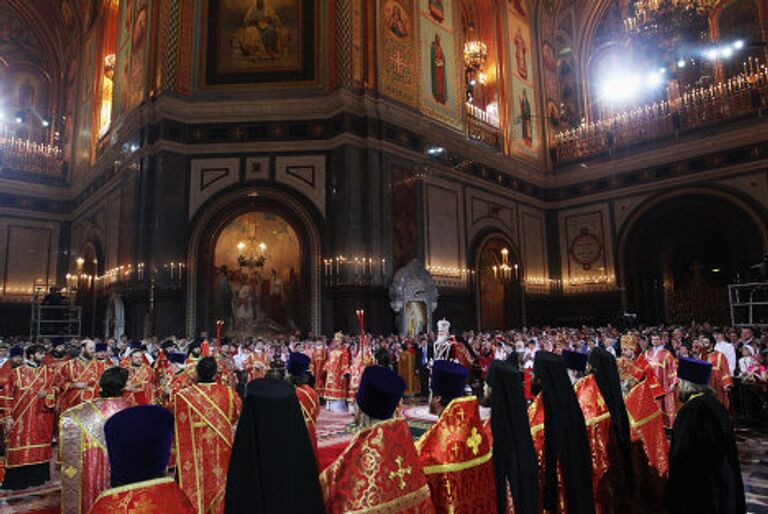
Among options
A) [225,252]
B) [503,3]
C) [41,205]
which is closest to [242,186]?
[225,252]

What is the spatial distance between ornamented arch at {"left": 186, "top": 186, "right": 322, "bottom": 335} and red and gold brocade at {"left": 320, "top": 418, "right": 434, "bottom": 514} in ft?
48.3

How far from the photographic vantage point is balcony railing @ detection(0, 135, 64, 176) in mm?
25031

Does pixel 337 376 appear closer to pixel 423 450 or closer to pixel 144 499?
pixel 423 450

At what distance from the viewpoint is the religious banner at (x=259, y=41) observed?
1903 centimetres

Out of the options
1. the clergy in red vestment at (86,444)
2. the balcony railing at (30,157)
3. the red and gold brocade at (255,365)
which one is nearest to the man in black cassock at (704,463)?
the clergy in red vestment at (86,444)

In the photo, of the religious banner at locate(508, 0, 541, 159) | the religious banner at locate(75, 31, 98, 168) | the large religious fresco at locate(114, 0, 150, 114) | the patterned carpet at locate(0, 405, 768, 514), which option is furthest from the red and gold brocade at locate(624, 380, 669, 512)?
the religious banner at locate(75, 31, 98, 168)

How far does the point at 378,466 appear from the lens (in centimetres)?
276

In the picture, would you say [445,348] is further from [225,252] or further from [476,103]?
[476,103]

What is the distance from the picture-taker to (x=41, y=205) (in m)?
25.8

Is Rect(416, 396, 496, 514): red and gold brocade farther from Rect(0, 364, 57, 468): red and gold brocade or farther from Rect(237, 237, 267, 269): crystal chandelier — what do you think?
Rect(237, 237, 267, 269): crystal chandelier

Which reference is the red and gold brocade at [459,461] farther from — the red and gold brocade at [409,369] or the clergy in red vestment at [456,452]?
the red and gold brocade at [409,369]

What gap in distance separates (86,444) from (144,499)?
7.85ft

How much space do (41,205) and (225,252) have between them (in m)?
13.3

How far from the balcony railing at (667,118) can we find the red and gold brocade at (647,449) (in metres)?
21.4
